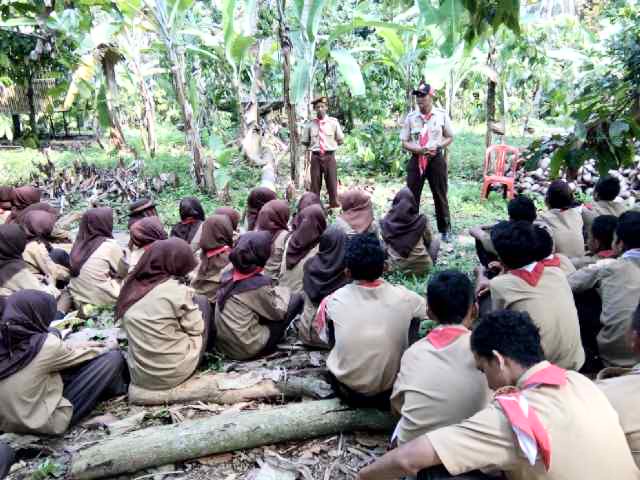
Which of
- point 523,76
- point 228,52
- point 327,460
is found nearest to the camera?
point 327,460

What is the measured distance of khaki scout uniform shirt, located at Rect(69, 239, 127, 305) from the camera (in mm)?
5160

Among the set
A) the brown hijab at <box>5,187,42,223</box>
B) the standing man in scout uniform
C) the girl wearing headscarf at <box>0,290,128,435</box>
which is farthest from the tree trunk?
the girl wearing headscarf at <box>0,290,128,435</box>

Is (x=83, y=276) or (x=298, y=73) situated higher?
(x=298, y=73)

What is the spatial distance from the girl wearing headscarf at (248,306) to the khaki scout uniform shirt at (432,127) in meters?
3.31

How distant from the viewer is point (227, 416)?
3129 mm

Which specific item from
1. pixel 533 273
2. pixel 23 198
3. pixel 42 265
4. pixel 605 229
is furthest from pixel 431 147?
A: pixel 23 198

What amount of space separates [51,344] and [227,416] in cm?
117

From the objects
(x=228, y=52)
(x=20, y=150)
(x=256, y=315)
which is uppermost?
(x=228, y=52)

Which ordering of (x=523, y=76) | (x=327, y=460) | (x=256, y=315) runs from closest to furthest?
(x=327, y=460) < (x=256, y=315) < (x=523, y=76)

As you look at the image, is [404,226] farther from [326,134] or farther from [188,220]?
[326,134]

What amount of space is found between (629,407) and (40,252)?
5329mm

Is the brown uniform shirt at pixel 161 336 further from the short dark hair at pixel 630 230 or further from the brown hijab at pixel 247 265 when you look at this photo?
the short dark hair at pixel 630 230

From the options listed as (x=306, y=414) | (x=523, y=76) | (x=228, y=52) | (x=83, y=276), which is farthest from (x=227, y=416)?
(x=523, y=76)

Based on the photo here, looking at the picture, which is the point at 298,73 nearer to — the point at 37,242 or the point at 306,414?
the point at 37,242
